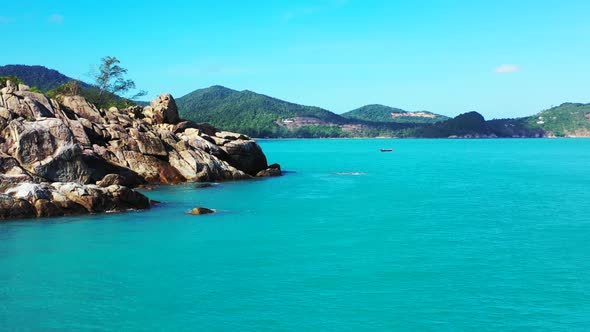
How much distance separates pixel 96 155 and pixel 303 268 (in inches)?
1349

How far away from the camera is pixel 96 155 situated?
55.5m

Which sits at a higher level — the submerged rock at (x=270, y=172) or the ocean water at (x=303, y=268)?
the submerged rock at (x=270, y=172)

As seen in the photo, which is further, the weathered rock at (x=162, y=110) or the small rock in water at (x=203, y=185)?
the weathered rock at (x=162, y=110)

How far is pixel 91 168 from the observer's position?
174 ft

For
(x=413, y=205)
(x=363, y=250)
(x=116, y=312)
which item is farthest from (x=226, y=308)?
(x=413, y=205)

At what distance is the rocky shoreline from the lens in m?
42.0

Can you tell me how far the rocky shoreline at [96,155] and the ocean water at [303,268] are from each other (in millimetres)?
2624

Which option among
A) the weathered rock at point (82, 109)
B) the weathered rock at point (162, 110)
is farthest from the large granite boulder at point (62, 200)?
the weathered rock at point (162, 110)

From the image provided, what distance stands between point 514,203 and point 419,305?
33455mm

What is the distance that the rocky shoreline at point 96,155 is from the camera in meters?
42.0

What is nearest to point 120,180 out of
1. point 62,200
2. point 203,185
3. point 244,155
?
point 62,200

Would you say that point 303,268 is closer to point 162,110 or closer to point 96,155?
point 96,155

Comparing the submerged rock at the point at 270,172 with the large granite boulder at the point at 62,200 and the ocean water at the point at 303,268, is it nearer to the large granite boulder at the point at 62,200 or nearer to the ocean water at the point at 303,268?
the ocean water at the point at 303,268

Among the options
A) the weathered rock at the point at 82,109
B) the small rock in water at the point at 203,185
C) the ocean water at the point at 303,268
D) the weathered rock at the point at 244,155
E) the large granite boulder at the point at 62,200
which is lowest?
the ocean water at the point at 303,268
